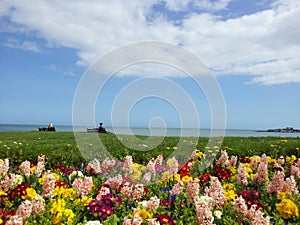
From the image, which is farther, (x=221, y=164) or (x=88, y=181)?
(x=221, y=164)

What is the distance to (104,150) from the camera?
7766 millimetres

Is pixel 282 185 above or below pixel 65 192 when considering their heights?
above

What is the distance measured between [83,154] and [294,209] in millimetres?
4563

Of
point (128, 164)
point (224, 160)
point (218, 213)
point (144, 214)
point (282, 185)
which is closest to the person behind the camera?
point (144, 214)

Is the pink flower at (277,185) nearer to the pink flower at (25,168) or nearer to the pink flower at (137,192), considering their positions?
the pink flower at (137,192)

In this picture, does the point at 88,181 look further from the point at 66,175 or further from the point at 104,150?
the point at 104,150

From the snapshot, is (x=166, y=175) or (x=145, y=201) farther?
(x=166, y=175)

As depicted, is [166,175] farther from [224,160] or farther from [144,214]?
[144,214]

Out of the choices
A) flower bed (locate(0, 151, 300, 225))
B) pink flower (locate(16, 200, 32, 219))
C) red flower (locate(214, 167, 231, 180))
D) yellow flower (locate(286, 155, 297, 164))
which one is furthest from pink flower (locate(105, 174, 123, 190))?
yellow flower (locate(286, 155, 297, 164))

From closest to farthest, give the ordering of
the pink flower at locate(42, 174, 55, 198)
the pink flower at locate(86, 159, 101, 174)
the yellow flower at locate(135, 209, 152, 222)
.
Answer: the yellow flower at locate(135, 209, 152, 222), the pink flower at locate(42, 174, 55, 198), the pink flower at locate(86, 159, 101, 174)

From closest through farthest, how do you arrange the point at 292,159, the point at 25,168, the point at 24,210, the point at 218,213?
1. the point at 24,210
2. the point at 218,213
3. the point at 25,168
4. the point at 292,159

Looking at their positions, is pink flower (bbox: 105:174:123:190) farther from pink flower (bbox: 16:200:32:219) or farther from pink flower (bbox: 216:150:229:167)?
pink flower (bbox: 216:150:229:167)

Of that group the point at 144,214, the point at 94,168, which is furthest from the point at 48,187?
the point at 94,168

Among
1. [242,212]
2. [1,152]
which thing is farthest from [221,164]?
[1,152]
